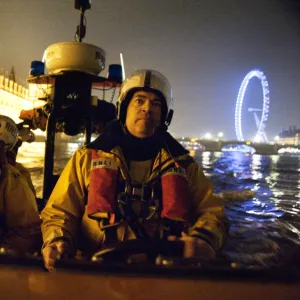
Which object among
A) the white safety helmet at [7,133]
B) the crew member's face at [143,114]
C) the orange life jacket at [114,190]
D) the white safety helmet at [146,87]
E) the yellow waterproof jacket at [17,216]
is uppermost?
the white safety helmet at [146,87]

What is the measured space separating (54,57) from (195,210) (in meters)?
3.77

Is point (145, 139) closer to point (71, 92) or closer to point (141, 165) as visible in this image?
point (141, 165)

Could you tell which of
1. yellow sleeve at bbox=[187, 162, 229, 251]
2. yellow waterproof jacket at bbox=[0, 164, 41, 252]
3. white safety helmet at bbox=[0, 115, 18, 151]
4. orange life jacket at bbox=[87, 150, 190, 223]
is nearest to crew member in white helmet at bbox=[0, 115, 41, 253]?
yellow waterproof jacket at bbox=[0, 164, 41, 252]

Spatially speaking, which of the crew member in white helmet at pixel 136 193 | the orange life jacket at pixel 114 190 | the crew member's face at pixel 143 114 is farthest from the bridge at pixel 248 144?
the orange life jacket at pixel 114 190

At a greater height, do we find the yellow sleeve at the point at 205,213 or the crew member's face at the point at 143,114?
the crew member's face at the point at 143,114

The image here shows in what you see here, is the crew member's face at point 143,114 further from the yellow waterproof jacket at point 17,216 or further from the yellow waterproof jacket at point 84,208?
the yellow waterproof jacket at point 17,216

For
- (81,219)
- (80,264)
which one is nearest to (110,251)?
(80,264)

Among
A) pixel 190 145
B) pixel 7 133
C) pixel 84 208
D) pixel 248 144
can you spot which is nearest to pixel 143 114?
pixel 84 208

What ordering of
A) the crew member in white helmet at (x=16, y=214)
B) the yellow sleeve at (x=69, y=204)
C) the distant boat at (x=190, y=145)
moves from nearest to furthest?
the yellow sleeve at (x=69, y=204) < the crew member in white helmet at (x=16, y=214) < the distant boat at (x=190, y=145)

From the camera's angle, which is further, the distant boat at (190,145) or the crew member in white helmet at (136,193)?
the distant boat at (190,145)

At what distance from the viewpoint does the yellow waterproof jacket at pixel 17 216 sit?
270 centimetres

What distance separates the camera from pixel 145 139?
293 cm

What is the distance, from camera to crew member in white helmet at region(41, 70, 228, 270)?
8.02 ft

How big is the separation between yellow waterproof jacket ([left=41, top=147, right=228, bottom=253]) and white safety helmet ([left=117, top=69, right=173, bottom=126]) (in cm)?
60
